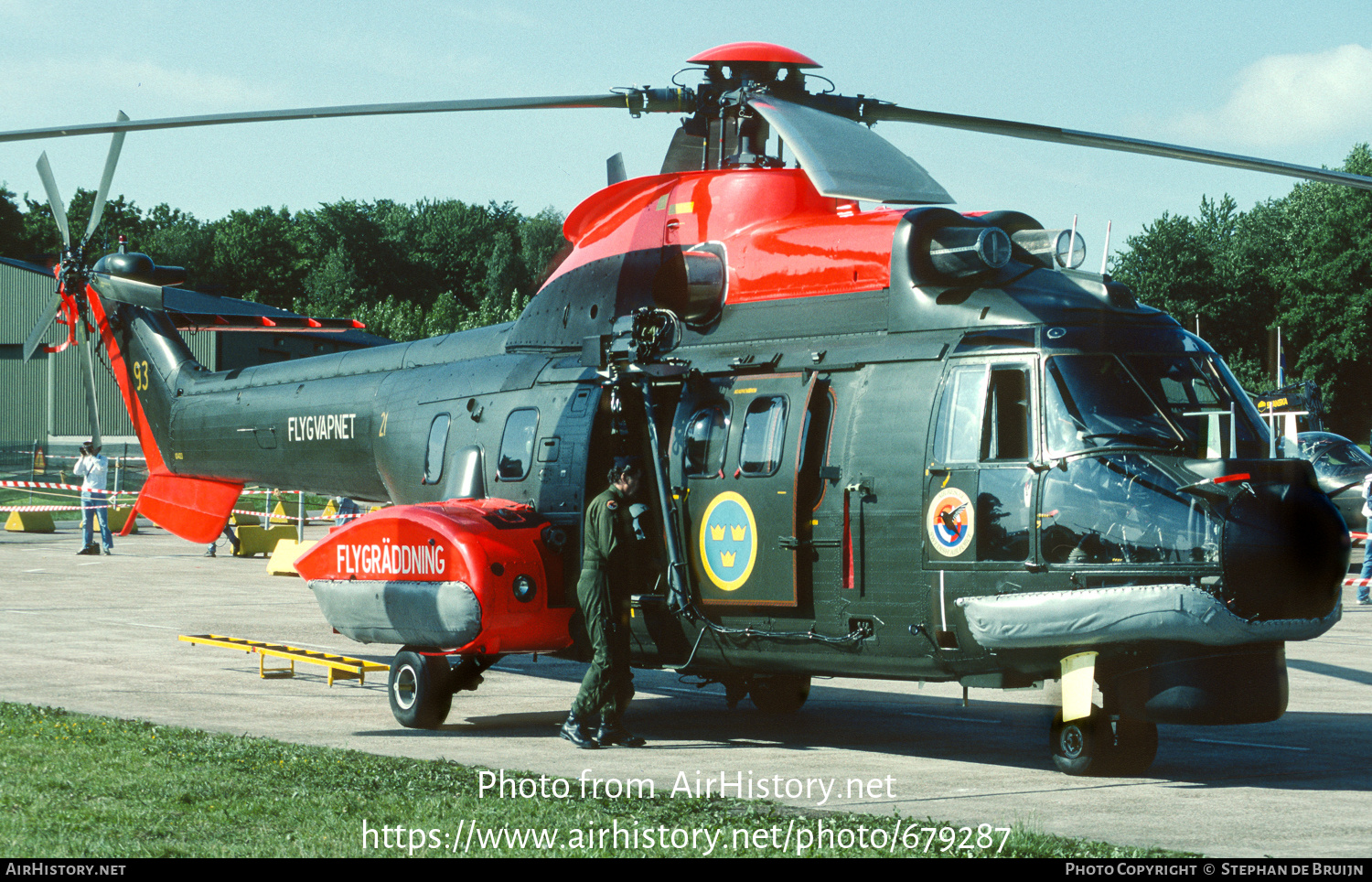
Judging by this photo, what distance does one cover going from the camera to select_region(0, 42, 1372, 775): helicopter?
7.91 meters

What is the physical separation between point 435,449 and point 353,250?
8283cm

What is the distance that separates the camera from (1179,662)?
797 centimetres

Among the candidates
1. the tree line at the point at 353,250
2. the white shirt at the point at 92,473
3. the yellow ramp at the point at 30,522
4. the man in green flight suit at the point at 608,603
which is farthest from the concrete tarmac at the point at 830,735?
the tree line at the point at 353,250

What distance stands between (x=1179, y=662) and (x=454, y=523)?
5.10 m

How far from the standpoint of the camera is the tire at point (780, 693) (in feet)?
37.9

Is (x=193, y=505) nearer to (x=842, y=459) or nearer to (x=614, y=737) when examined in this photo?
(x=614, y=737)

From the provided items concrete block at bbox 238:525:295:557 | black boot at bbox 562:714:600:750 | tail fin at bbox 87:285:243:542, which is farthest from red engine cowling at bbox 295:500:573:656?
concrete block at bbox 238:525:295:557

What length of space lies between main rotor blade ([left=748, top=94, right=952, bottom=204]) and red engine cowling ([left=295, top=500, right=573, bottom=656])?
3.60 metres

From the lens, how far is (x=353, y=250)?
91.5 m

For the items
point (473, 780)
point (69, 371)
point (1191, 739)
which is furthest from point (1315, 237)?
point (473, 780)

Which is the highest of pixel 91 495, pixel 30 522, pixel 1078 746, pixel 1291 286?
pixel 1291 286

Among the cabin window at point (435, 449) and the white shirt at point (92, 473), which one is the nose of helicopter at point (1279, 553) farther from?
the white shirt at point (92, 473)

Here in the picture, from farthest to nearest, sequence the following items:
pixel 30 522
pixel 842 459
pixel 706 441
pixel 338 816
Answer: pixel 30 522, pixel 706 441, pixel 842 459, pixel 338 816

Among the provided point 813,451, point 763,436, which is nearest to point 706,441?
point 763,436
